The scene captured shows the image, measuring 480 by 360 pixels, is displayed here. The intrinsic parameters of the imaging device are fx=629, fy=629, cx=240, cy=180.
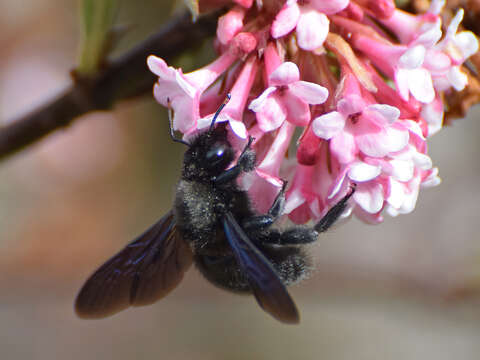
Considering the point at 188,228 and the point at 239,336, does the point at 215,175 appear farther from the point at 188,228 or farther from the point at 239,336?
the point at 239,336

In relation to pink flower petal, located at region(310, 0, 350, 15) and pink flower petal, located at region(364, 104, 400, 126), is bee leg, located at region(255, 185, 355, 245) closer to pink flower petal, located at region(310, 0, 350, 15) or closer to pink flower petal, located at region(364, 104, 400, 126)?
pink flower petal, located at region(364, 104, 400, 126)

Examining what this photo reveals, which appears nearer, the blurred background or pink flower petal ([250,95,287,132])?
pink flower petal ([250,95,287,132])

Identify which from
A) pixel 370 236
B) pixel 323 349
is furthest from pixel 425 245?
pixel 323 349

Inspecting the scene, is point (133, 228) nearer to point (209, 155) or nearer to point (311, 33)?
point (209, 155)

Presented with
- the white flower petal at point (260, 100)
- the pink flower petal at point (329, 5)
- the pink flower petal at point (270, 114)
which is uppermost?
the pink flower petal at point (329, 5)

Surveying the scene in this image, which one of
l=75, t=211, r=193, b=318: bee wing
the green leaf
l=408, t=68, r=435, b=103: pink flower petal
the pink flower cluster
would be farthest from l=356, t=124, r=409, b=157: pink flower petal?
the green leaf

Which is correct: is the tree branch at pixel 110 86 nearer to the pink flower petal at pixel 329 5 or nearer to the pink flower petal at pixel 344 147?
the pink flower petal at pixel 329 5

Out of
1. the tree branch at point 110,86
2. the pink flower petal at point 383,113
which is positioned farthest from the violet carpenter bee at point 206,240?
the tree branch at point 110,86
